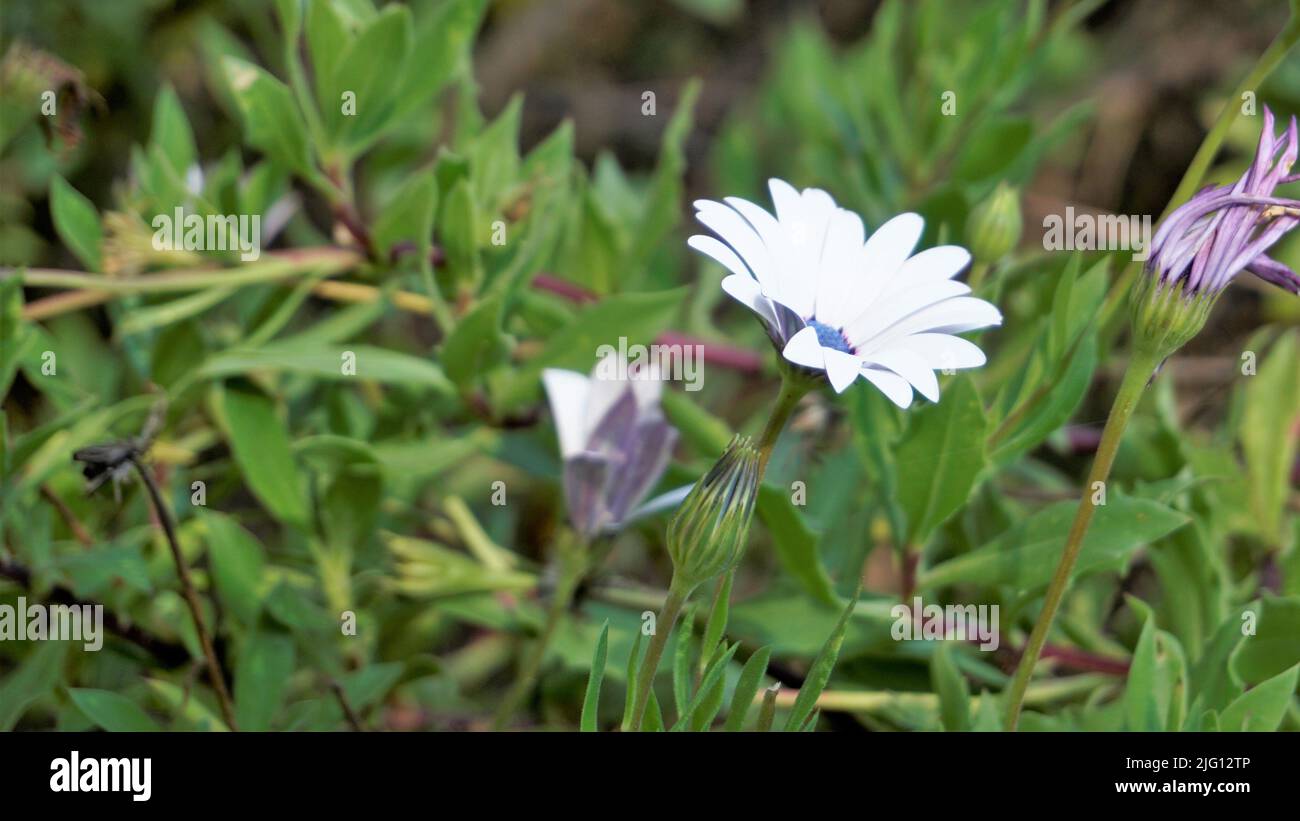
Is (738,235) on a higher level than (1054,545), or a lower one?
higher

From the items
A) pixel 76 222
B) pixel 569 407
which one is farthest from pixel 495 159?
pixel 76 222

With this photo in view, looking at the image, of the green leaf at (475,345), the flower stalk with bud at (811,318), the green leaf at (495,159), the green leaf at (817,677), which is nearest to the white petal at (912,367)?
the flower stalk with bud at (811,318)

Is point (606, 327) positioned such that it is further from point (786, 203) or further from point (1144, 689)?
point (1144, 689)

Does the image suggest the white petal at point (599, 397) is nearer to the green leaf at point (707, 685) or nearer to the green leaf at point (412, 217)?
the green leaf at point (412, 217)

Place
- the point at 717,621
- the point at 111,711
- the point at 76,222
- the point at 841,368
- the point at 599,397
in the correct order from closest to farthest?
the point at 841,368 < the point at 717,621 < the point at 111,711 < the point at 599,397 < the point at 76,222

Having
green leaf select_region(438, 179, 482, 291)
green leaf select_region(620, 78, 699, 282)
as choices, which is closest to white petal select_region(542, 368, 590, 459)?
green leaf select_region(438, 179, 482, 291)
